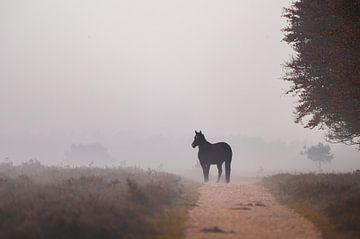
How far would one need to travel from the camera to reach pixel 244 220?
17156 mm

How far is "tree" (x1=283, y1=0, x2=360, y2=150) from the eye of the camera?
19.3 m

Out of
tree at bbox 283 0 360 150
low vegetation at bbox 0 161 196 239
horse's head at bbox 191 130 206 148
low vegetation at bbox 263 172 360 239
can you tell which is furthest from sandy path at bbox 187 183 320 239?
horse's head at bbox 191 130 206 148

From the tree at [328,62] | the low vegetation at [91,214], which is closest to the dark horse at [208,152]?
the tree at [328,62]

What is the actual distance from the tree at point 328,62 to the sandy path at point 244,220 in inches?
243

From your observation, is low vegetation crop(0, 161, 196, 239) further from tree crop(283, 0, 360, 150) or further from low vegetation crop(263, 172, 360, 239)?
tree crop(283, 0, 360, 150)

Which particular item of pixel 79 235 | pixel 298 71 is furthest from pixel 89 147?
pixel 79 235

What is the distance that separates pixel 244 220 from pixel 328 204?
13.7 ft

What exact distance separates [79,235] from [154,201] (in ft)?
21.0

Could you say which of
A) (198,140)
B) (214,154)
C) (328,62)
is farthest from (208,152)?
(328,62)

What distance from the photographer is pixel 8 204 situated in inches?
666

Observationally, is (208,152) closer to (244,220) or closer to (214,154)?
(214,154)

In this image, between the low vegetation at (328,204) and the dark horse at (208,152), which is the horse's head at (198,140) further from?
the low vegetation at (328,204)

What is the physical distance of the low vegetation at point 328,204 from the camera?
50.2 feet

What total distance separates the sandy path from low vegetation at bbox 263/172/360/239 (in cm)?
55
